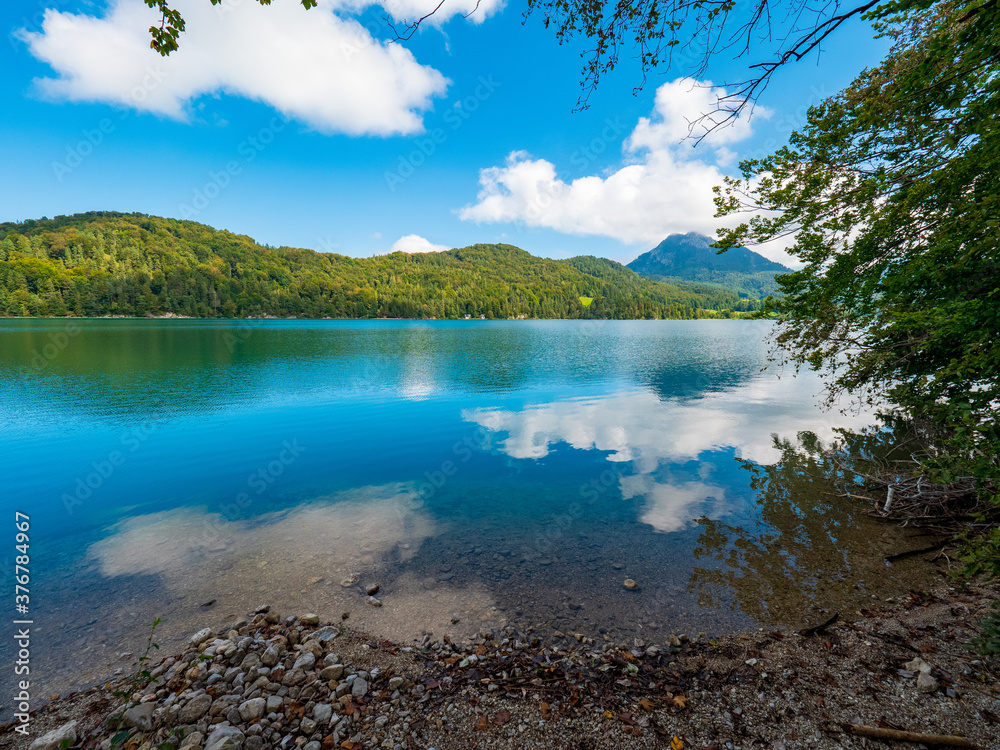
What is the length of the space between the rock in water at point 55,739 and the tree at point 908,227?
496 inches

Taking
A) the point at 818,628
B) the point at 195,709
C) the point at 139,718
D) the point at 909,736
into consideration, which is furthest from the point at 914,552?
the point at 139,718

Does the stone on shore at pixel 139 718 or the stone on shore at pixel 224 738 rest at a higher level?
the stone on shore at pixel 224 738

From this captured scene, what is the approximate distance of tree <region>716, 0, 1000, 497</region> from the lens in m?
7.78

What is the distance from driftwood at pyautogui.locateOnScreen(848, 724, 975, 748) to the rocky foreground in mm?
16

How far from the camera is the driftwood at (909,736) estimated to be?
4.11 metres

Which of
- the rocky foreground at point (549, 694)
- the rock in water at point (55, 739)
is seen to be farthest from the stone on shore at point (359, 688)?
the rock in water at point (55, 739)

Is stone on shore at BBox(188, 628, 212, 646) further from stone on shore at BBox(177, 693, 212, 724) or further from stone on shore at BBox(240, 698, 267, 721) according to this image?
stone on shore at BBox(240, 698, 267, 721)

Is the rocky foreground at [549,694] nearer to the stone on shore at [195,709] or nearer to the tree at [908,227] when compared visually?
the stone on shore at [195,709]

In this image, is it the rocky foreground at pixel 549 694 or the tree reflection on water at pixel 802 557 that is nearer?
the rocky foreground at pixel 549 694

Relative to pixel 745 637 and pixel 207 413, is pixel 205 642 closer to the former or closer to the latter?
pixel 745 637

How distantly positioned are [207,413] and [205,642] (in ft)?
75.8

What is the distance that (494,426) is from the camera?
22547 millimetres

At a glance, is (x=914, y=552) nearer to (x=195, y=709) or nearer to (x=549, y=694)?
(x=549, y=694)

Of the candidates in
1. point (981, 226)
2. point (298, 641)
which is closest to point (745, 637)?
point (298, 641)
